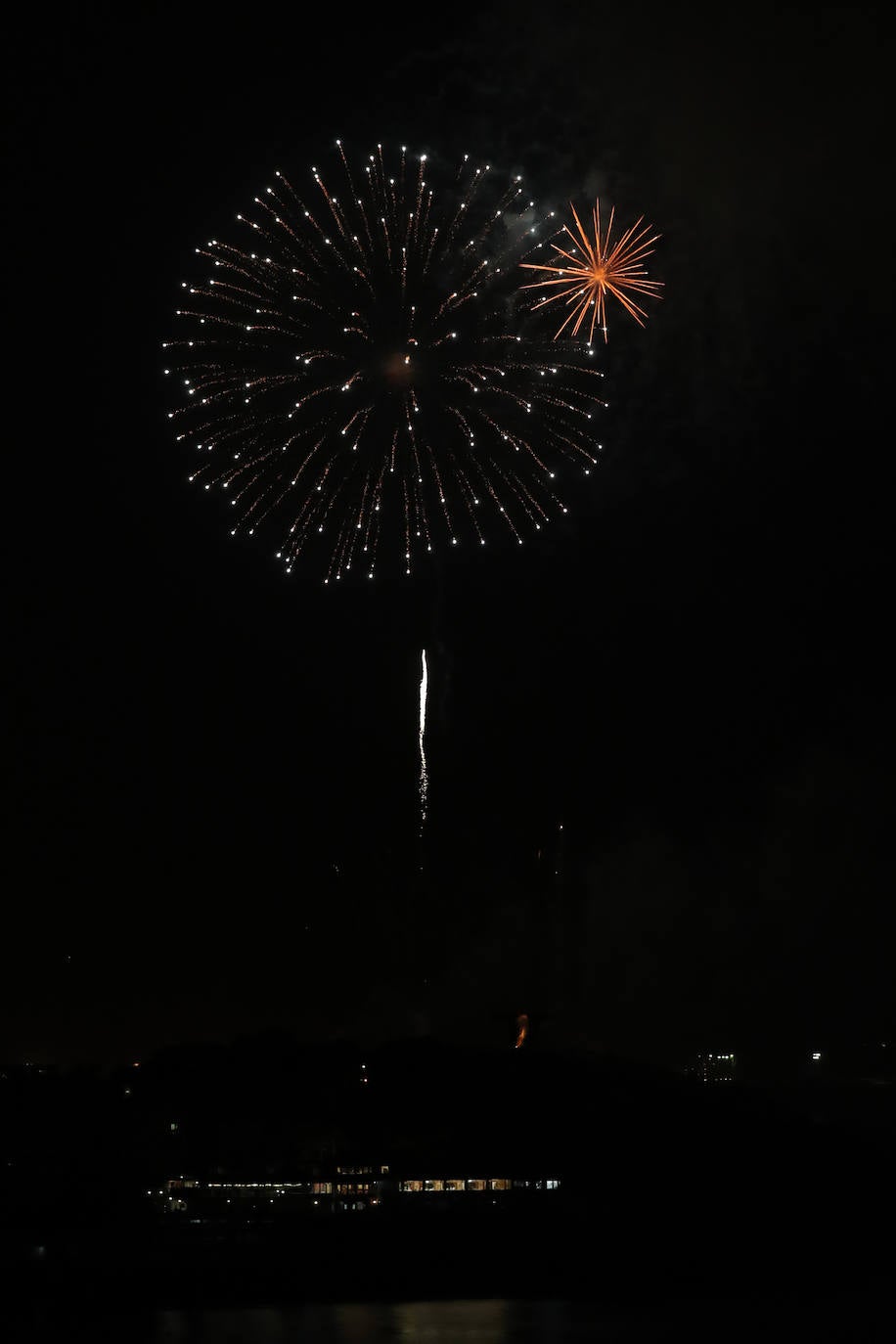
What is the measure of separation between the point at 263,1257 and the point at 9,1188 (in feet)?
31.0

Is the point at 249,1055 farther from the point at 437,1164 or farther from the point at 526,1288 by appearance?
the point at 526,1288

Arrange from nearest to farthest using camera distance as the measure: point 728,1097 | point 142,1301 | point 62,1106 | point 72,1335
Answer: point 72,1335 < point 142,1301 < point 62,1106 < point 728,1097

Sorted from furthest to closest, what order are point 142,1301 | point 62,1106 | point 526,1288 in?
point 62,1106, point 526,1288, point 142,1301

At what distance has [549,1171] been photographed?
65.0 metres

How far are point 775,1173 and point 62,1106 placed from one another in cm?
2855

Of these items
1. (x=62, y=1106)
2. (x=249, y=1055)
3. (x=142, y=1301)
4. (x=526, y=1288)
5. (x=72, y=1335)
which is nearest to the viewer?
(x=72, y=1335)

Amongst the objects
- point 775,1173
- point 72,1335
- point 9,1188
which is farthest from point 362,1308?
point 775,1173

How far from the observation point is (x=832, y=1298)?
1811 inches

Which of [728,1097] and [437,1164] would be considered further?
[728,1097]

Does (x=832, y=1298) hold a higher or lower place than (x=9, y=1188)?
lower

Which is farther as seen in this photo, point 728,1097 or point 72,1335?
point 728,1097

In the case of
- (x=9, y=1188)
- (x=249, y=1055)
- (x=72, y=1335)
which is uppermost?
(x=249, y=1055)

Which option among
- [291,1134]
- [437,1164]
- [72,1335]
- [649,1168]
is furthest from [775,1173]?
[72,1335]

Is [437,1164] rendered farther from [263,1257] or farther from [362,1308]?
[362,1308]
